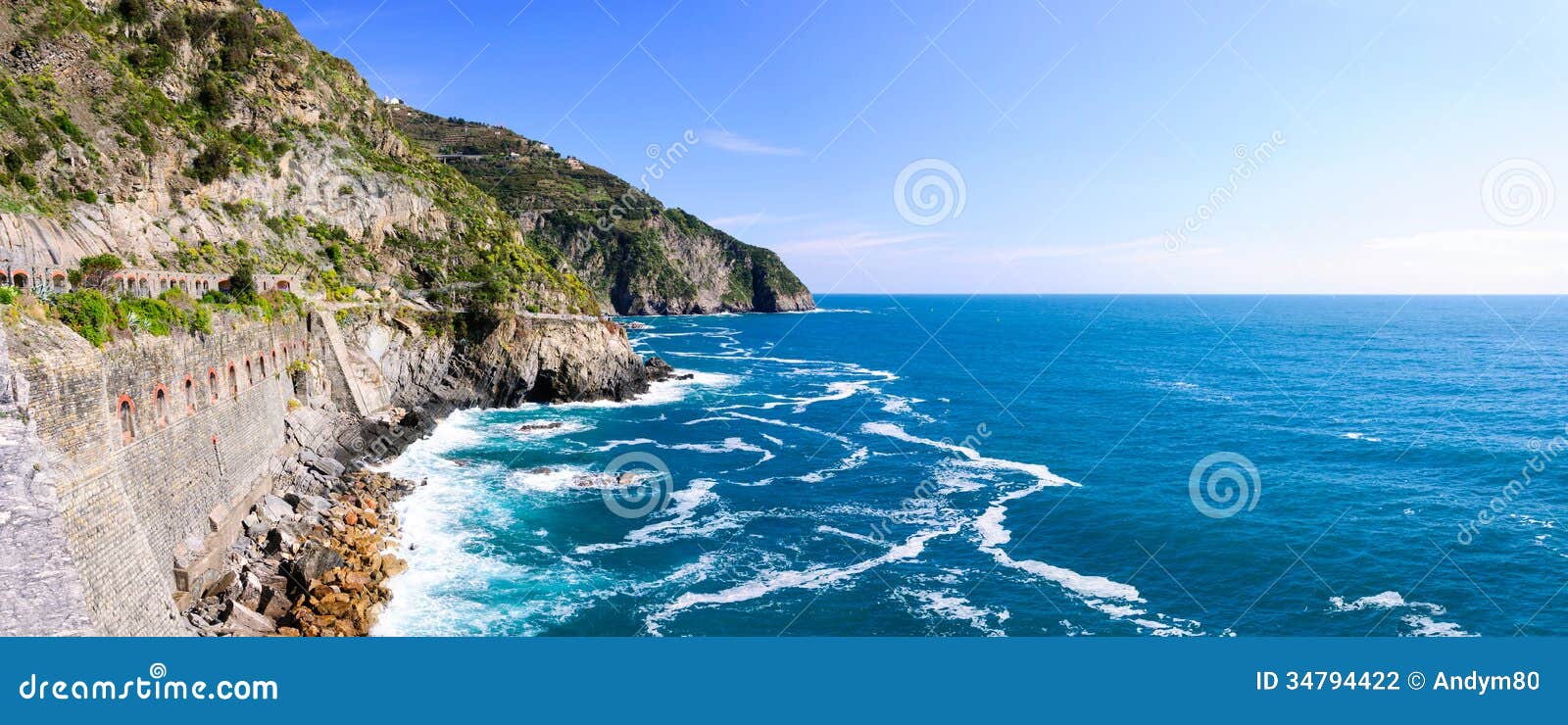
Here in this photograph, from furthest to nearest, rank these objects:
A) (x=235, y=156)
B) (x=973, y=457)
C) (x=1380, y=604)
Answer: (x=235, y=156)
(x=973, y=457)
(x=1380, y=604)

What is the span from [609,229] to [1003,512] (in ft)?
441

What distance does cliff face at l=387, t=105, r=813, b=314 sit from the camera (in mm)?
138375

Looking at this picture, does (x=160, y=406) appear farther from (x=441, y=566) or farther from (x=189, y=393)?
(x=441, y=566)

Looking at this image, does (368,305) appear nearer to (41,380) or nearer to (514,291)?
(514,291)

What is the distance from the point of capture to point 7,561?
12172 millimetres

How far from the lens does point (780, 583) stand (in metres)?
27.6

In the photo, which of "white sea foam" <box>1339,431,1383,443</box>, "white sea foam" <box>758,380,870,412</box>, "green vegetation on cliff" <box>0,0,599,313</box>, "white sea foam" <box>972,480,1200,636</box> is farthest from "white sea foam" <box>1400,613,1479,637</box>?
"green vegetation on cliff" <box>0,0,599,313</box>

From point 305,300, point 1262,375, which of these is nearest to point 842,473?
point 305,300

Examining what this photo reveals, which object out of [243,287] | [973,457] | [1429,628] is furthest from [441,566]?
[1429,628]

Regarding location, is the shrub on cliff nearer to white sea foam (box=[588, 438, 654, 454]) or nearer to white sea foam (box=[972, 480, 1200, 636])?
white sea foam (box=[588, 438, 654, 454])

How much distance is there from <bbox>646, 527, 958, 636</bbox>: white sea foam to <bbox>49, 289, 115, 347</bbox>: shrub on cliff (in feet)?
53.4

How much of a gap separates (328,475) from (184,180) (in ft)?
80.1

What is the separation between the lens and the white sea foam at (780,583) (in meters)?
25.2

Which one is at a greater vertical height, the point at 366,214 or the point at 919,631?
the point at 366,214
